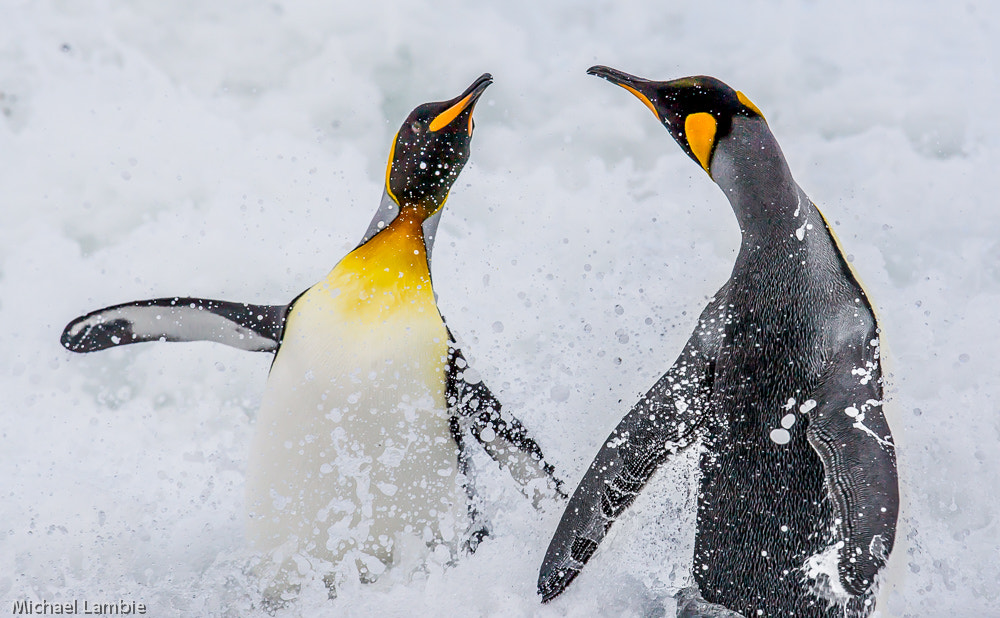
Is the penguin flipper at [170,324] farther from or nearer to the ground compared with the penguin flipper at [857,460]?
farther from the ground

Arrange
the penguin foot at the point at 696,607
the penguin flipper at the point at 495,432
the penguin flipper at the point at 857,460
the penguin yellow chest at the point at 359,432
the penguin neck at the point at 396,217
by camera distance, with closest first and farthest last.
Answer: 1. the penguin flipper at the point at 857,460
2. the penguin foot at the point at 696,607
3. the penguin yellow chest at the point at 359,432
4. the penguin flipper at the point at 495,432
5. the penguin neck at the point at 396,217

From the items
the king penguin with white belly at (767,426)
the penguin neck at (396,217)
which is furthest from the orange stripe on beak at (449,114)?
the king penguin with white belly at (767,426)

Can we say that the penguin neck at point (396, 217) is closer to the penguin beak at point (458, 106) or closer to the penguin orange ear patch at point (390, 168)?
the penguin orange ear patch at point (390, 168)

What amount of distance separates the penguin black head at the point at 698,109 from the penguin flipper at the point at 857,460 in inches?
24.4

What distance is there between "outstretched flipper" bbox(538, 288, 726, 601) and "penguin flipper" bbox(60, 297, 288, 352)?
109 centimetres

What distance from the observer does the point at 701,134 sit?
1.80 m

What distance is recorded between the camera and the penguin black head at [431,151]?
2.12 metres

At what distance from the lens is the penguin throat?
210 centimetres

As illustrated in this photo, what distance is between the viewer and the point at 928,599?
Result: 6.16 feet

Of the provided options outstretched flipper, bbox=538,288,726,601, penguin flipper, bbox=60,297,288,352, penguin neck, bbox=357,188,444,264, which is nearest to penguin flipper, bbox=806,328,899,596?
outstretched flipper, bbox=538,288,726,601

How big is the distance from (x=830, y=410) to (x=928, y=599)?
2.61ft

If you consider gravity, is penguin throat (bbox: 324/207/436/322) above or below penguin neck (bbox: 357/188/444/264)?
below

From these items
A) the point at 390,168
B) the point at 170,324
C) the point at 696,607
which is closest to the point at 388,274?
the point at 390,168

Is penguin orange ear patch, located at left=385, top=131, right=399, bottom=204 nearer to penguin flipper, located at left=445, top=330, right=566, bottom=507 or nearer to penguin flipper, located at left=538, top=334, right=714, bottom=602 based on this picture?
penguin flipper, located at left=445, top=330, right=566, bottom=507
